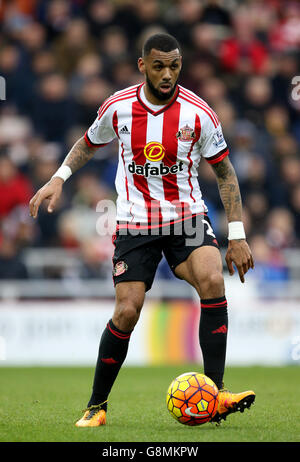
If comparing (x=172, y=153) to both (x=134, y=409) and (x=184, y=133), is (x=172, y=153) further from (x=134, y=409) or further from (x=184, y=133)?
(x=134, y=409)

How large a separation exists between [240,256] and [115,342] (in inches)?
39.0

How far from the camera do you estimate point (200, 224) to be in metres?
5.89

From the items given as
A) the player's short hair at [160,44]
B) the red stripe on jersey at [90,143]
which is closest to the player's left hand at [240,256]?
the red stripe on jersey at [90,143]

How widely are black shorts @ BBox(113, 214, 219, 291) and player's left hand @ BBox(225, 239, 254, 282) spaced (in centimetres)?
13

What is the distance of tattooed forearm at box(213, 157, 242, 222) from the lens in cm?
593

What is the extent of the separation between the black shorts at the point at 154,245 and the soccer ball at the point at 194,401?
722 mm

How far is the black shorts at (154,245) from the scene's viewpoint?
580 centimetres

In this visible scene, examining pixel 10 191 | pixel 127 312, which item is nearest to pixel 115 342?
pixel 127 312

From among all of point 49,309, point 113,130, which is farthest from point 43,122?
point 113,130

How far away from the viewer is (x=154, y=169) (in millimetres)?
5867

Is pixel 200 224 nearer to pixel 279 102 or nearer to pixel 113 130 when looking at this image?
pixel 113 130

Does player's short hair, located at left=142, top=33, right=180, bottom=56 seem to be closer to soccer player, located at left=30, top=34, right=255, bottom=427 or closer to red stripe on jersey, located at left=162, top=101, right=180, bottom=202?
soccer player, located at left=30, top=34, right=255, bottom=427

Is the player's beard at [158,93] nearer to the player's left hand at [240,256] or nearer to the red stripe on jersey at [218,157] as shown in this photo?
the red stripe on jersey at [218,157]

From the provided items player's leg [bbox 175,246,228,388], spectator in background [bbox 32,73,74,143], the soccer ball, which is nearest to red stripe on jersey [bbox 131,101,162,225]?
player's leg [bbox 175,246,228,388]
